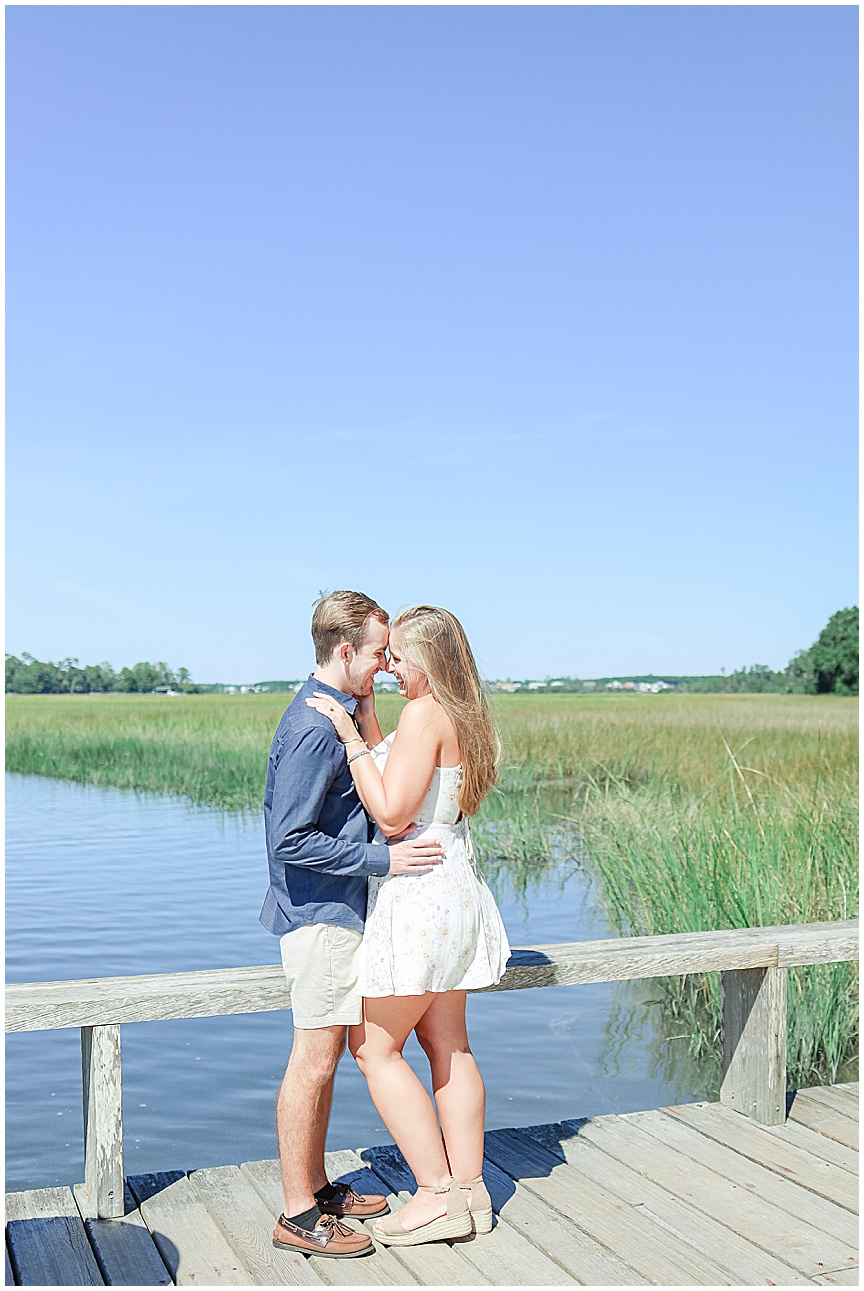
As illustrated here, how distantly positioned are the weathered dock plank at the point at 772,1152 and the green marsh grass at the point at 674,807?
4.57 feet

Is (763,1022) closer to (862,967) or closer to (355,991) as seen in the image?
(862,967)

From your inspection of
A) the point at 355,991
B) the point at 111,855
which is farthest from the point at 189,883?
the point at 355,991

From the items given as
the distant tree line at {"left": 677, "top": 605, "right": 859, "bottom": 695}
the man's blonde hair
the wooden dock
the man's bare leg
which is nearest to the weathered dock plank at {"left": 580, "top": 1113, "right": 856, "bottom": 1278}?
the wooden dock

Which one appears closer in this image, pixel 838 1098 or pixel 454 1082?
pixel 454 1082

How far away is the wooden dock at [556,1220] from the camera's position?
10.3ft

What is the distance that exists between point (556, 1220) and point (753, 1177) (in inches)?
27.8

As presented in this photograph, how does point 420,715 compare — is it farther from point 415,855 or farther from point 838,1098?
point 838,1098

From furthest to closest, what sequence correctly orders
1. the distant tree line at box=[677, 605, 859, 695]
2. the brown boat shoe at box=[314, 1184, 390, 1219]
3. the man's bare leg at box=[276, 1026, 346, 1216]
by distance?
the distant tree line at box=[677, 605, 859, 695], the brown boat shoe at box=[314, 1184, 390, 1219], the man's bare leg at box=[276, 1026, 346, 1216]

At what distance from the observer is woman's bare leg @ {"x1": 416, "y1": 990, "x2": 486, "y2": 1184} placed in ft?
10.9

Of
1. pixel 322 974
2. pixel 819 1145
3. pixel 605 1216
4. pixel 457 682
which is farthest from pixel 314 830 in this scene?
pixel 819 1145

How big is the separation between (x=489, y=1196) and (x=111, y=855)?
10.9 metres

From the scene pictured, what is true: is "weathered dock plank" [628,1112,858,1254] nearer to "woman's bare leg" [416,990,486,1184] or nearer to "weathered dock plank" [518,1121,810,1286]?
"weathered dock plank" [518,1121,810,1286]

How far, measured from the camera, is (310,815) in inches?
123

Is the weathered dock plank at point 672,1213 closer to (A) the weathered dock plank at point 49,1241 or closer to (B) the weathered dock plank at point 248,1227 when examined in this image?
(B) the weathered dock plank at point 248,1227
